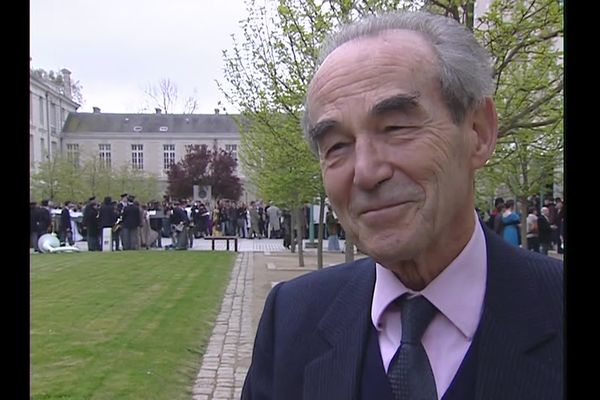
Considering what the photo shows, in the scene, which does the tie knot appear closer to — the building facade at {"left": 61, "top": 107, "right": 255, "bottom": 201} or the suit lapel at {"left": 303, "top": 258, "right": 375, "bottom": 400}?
Result: the suit lapel at {"left": 303, "top": 258, "right": 375, "bottom": 400}

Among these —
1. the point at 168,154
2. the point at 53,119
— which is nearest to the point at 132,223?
the point at 53,119

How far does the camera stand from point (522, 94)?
25.7 ft

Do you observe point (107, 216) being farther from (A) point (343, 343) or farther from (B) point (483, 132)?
(B) point (483, 132)

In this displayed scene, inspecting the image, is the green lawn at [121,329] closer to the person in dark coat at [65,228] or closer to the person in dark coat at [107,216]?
the person in dark coat at [107,216]

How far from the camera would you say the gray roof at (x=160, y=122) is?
83.8 metres

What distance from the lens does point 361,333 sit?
4.99 ft

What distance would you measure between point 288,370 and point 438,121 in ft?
2.15

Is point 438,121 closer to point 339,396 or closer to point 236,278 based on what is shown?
point 339,396

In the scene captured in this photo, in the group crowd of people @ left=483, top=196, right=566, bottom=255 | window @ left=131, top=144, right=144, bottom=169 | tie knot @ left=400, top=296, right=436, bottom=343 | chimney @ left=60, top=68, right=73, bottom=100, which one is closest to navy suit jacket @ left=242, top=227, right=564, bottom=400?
tie knot @ left=400, top=296, right=436, bottom=343

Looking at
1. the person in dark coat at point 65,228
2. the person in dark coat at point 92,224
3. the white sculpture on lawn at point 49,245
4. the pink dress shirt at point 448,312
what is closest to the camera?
the pink dress shirt at point 448,312

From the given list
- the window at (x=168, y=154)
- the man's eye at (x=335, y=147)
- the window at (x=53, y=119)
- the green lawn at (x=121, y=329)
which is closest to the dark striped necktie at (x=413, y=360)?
the man's eye at (x=335, y=147)

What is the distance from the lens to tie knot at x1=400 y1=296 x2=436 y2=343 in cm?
139

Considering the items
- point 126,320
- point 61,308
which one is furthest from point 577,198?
point 61,308

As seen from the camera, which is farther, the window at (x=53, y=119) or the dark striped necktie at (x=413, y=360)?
the window at (x=53, y=119)
